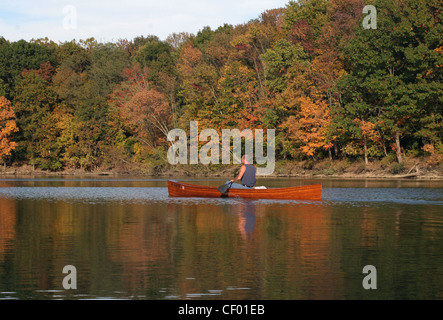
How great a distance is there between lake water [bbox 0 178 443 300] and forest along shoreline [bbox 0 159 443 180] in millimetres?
27386

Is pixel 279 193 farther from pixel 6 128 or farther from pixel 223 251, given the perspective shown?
pixel 6 128

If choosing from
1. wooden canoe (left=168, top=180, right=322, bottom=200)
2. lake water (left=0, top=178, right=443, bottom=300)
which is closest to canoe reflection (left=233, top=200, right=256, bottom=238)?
lake water (left=0, top=178, right=443, bottom=300)

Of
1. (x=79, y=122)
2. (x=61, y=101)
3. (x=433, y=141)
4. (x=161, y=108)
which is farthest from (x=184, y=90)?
(x=433, y=141)

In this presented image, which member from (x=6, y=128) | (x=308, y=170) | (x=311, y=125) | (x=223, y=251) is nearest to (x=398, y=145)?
(x=311, y=125)

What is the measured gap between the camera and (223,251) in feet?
54.7

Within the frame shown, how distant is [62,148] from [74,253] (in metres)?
77.4

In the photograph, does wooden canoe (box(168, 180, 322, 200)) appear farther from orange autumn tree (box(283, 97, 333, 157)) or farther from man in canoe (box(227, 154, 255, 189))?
orange autumn tree (box(283, 97, 333, 157))

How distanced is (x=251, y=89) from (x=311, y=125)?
9.38 metres

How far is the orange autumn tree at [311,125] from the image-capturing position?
2489 inches

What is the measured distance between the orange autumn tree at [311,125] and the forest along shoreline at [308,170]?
223cm

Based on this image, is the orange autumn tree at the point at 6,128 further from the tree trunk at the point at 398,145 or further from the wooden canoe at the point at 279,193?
the wooden canoe at the point at 279,193

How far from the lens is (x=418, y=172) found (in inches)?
2185

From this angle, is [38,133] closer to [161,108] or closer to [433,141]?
[161,108]

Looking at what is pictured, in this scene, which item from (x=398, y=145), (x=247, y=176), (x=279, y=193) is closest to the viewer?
(x=279, y=193)
